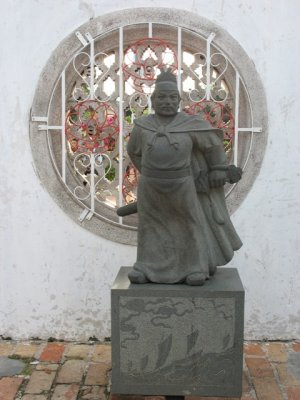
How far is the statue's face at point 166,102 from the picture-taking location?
3.50 m

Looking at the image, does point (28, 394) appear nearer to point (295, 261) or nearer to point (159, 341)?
point (159, 341)

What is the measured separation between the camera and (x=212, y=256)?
12.2 feet

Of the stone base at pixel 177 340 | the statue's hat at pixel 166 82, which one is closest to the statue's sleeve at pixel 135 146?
the statue's hat at pixel 166 82

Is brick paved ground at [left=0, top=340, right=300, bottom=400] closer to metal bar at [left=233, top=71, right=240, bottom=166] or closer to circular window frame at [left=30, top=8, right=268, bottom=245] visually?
circular window frame at [left=30, top=8, right=268, bottom=245]

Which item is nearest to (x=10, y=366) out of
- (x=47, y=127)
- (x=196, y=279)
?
(x=196, y=279)

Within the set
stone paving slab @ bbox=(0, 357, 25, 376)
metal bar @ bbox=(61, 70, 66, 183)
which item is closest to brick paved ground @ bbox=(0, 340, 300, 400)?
stone paving slab @ bbox=(0, 357, 25, 376)

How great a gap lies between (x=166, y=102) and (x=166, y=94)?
46 millimetres

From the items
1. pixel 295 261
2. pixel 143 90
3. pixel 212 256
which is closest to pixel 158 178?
pixel 212 256

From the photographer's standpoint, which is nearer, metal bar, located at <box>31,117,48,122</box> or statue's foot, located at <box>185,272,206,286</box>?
statue's foot, located at <box>185,272,206,286</box>

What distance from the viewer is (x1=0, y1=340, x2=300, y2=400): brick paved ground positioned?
3.95m

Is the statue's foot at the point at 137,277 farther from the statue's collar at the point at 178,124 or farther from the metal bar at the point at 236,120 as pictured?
the metal bar at the point at 236,120

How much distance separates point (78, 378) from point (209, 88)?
2.38 meters

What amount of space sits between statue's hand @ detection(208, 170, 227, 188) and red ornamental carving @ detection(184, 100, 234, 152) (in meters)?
1.17

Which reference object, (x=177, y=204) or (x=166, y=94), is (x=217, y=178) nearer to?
(x=177, y=204)
